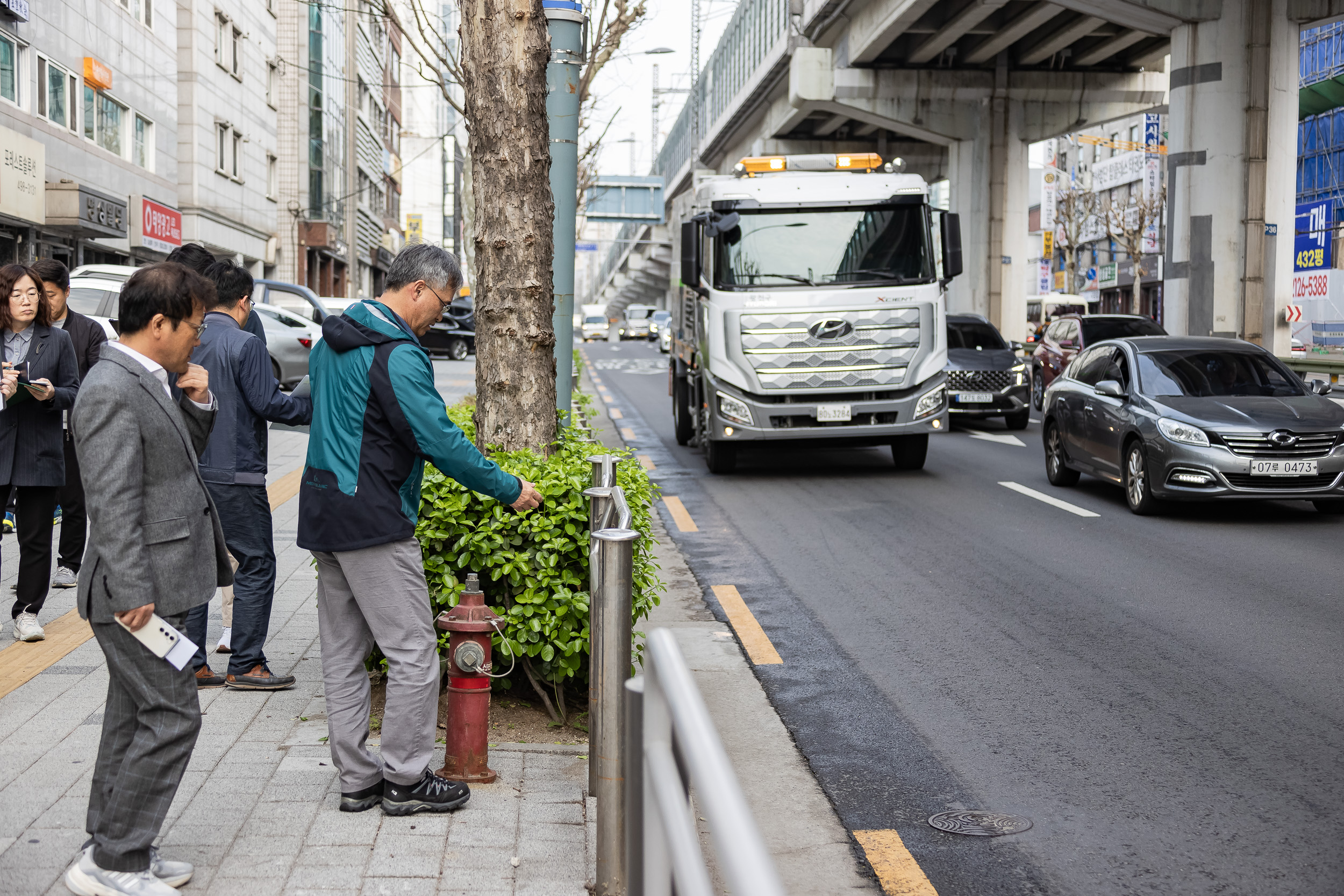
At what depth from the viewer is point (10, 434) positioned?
6.41 metres

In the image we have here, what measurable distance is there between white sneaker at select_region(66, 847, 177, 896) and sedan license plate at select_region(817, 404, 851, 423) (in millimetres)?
10936

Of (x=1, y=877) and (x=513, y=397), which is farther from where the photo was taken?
(x=513, y=397)

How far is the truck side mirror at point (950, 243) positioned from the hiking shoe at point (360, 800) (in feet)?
35.5


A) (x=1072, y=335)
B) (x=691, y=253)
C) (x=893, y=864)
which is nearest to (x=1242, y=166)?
(x=1072, y=335)

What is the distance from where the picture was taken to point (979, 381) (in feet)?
66.8

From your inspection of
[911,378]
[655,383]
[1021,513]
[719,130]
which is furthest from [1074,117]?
[1021,513]

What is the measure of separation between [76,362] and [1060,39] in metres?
30.5

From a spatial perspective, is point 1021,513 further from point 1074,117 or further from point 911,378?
point 1074,117

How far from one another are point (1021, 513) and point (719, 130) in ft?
148

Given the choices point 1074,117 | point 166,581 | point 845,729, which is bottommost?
point 845,729

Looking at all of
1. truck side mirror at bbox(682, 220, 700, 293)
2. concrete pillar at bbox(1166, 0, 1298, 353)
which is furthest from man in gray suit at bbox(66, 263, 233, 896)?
concrete pillar at bbox(1166, 0, 1298, 353)

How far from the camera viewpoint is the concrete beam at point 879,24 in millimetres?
29406

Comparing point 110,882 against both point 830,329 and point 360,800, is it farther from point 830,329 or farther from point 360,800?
point 830,329

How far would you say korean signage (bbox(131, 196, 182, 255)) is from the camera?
28.1 m
